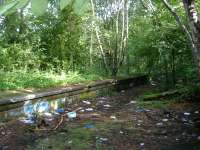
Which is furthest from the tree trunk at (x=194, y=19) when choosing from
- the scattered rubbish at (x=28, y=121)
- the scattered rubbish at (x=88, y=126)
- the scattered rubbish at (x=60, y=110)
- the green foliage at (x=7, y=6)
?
the scattered rubbish at (x=60, y=110)

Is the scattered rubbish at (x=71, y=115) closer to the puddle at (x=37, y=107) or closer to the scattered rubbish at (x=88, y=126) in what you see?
the puddle at (x=37, y=107)

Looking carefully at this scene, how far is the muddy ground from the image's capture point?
4538 millimetres

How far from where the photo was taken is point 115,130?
5238 millimetres

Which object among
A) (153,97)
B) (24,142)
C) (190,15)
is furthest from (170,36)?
(190,15)

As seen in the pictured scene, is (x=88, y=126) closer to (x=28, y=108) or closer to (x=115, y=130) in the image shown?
(x=115, y=130)

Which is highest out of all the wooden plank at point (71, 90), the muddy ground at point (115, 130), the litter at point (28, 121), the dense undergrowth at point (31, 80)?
the dense undergrowth at point (31, 80)

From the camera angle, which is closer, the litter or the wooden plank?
the litter

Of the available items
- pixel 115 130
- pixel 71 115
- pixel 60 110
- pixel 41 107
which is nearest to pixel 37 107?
pixel 41 107

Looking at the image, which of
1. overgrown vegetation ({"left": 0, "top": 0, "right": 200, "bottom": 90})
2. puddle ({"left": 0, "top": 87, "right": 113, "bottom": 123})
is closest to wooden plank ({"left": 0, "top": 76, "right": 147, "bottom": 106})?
puddle ({"left": 0, "top": 87, "right": 113, "bottom": 123})

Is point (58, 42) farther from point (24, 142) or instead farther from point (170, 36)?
point (24, 142)

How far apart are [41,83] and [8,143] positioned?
315cm

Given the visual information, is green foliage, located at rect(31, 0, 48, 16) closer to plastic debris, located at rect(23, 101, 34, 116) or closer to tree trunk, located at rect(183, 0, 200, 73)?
tree trunk, located at rect(183, 0, 200, 73)

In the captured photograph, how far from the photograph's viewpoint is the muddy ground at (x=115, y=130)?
4.54 metres

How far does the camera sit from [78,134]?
501 centimetres
